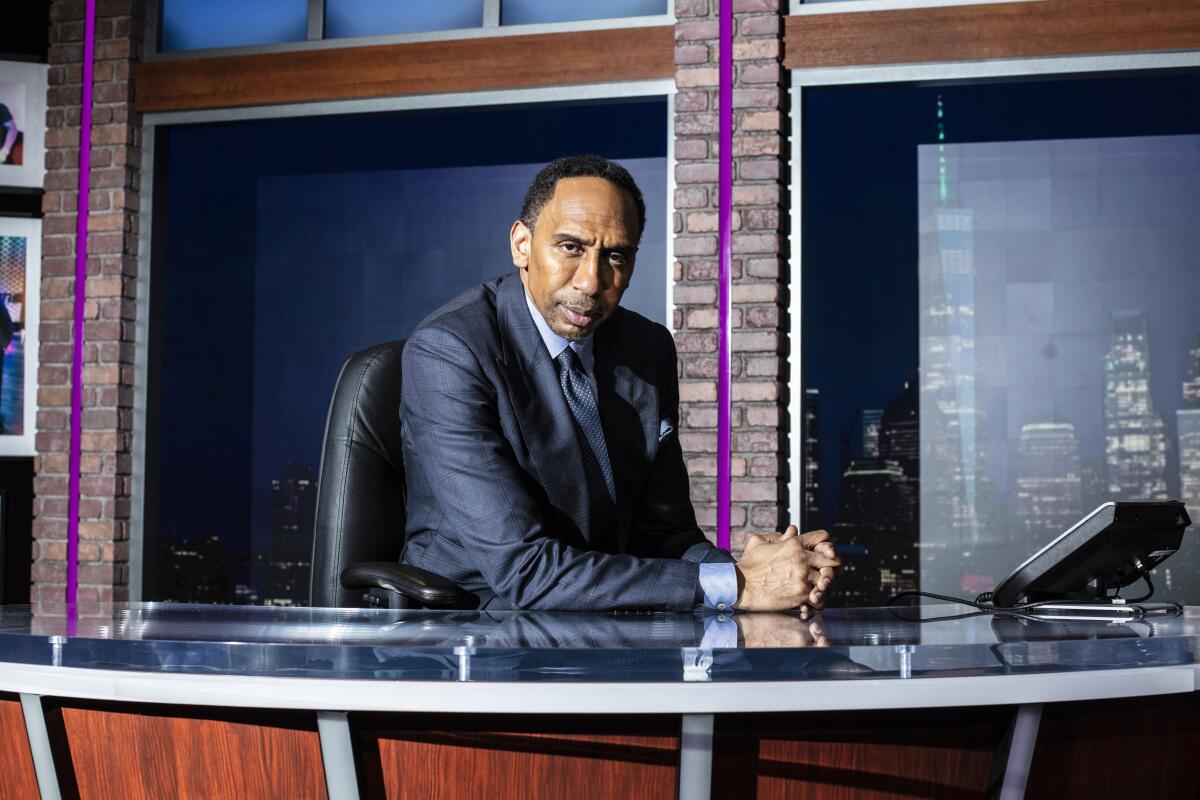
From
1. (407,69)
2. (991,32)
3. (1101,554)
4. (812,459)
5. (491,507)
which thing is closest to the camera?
(1101,554)

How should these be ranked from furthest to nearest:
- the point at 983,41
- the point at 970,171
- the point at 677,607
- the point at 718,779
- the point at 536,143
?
the point at 536,143, the point at 970,171, the point at 983,41, the point at 677,607, the point at 718,779

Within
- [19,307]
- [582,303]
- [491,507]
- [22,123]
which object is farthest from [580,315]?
[22,123]

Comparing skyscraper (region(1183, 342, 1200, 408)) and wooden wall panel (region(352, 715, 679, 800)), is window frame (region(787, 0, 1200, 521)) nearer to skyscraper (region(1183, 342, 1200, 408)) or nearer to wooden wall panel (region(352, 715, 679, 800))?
skyscraper (region(1183, 342, 1200, 408))

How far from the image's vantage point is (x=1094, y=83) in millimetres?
3975

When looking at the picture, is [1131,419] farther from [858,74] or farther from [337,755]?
[337,755]

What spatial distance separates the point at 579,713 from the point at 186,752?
0.37 m

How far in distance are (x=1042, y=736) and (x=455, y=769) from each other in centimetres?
52

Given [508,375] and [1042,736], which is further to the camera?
[508,375]

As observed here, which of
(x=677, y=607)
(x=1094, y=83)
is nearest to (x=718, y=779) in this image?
(x=677, y=607)

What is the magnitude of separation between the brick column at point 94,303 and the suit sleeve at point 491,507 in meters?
2.62

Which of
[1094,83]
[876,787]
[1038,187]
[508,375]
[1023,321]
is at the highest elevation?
[1094,83]

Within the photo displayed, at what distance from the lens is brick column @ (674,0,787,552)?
3781 mm

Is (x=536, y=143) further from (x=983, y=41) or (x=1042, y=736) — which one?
(x=1042, y=736)

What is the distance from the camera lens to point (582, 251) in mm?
1911
